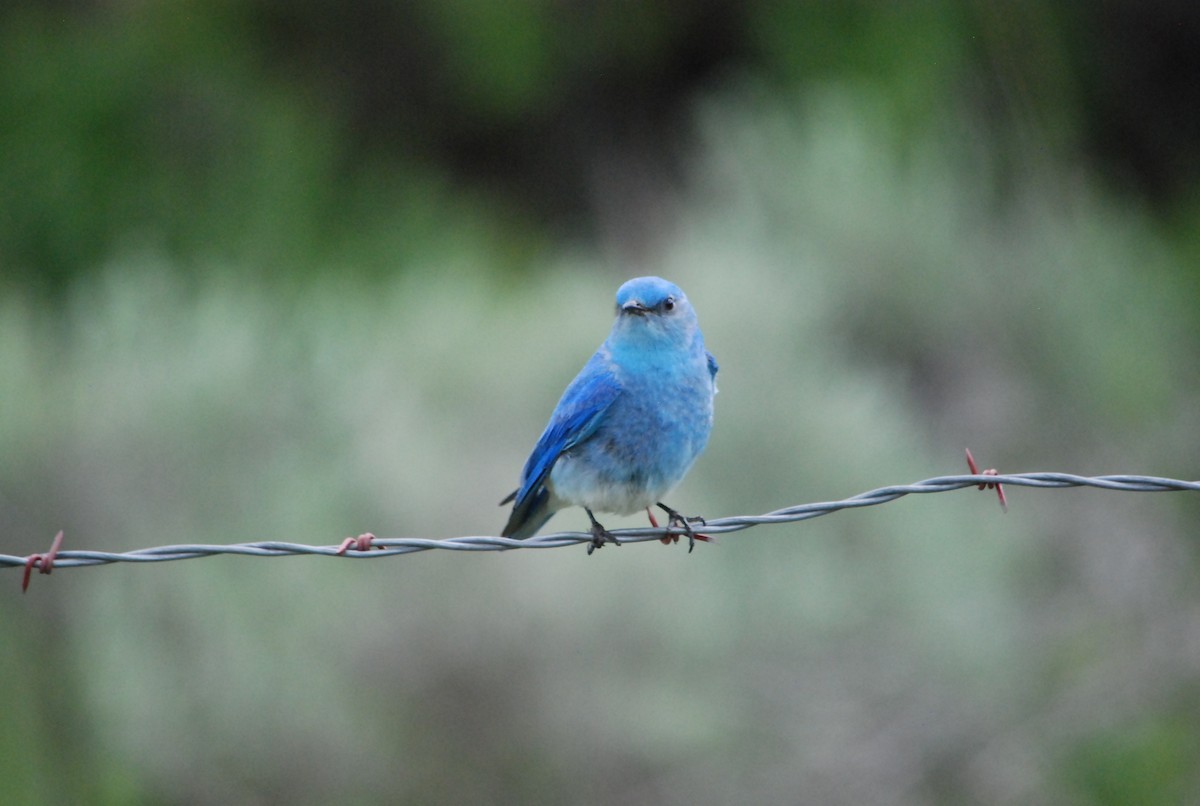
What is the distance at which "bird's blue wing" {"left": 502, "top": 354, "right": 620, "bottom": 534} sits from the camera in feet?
13.4

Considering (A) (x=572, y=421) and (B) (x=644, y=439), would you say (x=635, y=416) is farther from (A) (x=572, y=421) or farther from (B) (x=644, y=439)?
(A) (x=572, y=421)

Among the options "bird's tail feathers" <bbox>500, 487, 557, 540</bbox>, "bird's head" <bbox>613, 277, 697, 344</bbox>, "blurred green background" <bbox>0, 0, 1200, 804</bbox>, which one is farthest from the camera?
"blurred green background" <bbox>0, 0, 1200, 804</bbox>

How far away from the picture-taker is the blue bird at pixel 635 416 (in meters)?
4.02

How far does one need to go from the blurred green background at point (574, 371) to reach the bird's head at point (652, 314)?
1.77m

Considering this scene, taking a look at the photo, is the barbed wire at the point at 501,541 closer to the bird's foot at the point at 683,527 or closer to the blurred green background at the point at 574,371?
the bird's foot at the point at 683,527

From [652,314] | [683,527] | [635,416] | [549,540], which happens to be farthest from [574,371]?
[549,540]

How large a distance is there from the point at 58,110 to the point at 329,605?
5.41 meters

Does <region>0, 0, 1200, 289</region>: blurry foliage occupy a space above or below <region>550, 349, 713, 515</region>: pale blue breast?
above

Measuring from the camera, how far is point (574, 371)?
300 inches

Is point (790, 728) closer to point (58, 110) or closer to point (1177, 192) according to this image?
point (1177, 192)

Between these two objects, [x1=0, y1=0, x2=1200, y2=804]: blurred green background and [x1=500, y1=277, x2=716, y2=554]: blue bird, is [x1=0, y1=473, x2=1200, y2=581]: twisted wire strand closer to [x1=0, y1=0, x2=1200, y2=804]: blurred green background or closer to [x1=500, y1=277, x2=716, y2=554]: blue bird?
[x1=500, y1=277, x2=716, y2=554]: blue bird

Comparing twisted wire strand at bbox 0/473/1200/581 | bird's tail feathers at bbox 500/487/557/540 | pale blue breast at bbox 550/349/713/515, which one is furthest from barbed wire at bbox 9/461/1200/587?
bird's tail feathers at bbox 500/487/557/540

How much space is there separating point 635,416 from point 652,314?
32cm

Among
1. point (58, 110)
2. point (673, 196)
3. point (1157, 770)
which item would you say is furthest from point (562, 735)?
point (58, 110)
